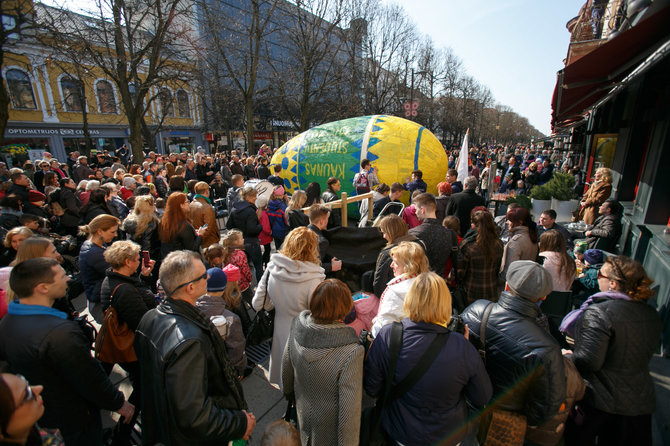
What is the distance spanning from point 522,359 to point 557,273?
6.26ft

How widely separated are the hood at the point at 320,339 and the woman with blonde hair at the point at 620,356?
63.7 inches

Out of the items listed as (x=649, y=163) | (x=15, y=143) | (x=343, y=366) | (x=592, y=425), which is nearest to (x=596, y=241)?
(x=649, y=163)

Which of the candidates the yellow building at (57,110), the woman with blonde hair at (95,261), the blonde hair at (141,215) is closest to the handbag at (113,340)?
the woman with blonde hair at (95,261)

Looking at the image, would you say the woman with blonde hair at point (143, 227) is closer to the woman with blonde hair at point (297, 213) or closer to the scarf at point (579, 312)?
the woman with blonde hair at point (297, 213)

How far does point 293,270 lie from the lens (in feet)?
9.00

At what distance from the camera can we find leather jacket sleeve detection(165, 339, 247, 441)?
1.61 metres

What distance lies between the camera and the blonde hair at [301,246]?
9.11 feet

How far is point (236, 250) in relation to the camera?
3758mm

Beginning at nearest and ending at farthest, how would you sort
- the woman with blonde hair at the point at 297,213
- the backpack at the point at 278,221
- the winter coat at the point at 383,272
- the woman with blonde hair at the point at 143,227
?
1. the winter coat at the point at 383,272
2. the woman with blonde hair at the point at 143,227
3. the woman with blonde hair at the point at 297,213
4. the backpack at the point at 278,221

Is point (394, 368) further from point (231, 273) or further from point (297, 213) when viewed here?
point (297, 213)

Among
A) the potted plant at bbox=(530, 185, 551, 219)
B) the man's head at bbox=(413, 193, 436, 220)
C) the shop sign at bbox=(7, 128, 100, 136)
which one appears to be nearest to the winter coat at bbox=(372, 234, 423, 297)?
the man's head at bbox=(413, 193, 436, 220)

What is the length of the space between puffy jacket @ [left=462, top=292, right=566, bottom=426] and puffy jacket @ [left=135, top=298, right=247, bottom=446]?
1.65m

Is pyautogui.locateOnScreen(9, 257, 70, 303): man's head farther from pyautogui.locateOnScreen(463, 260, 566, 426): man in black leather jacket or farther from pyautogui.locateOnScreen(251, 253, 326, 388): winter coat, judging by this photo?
pyautogui.locateOnScreen(463, 260, 566, 426): man in black leather jacket

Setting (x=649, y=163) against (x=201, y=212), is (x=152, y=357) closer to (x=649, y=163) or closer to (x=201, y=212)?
(x=201, y=212)
